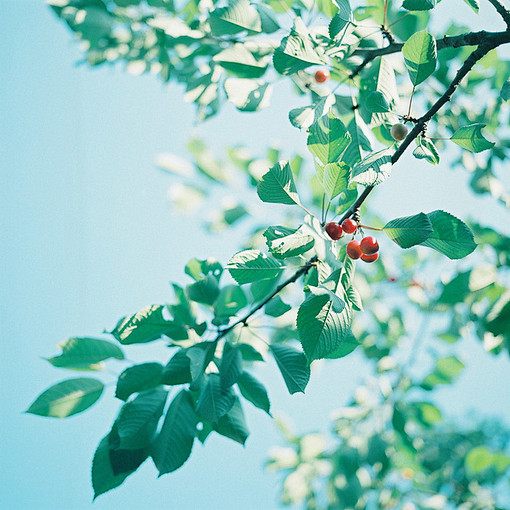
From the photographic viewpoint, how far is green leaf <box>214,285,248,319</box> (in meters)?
1.04

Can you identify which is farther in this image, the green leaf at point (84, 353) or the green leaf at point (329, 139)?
the green leaf at point (84, 353)

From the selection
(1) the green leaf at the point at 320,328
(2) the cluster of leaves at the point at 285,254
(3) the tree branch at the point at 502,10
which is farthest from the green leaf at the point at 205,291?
(3) the tree branch at the point at 502,10

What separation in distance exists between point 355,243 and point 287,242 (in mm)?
219

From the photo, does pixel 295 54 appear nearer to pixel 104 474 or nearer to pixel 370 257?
pixel 370 257

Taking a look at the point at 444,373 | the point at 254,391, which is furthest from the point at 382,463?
the point at 254,391

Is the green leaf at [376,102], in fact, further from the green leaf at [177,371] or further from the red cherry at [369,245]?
the green leaf at [177,371]

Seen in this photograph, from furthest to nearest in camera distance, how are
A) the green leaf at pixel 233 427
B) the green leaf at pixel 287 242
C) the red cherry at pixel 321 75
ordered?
the red cherry at pixel 321 75
the green leaf at pixel 233 427
the green leaf at pixel 287 242

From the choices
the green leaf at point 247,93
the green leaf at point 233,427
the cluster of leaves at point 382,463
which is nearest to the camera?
the green leaf at point 233,427

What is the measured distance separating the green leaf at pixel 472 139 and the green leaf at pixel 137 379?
75cm

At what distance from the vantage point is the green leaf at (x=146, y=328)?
3.04 feet

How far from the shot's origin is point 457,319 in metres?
1.98

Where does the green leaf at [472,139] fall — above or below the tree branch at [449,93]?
below

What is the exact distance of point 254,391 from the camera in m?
0.97

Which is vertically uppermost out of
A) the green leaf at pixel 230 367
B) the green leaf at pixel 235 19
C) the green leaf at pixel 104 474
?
the green leaf at pixel 235 19
